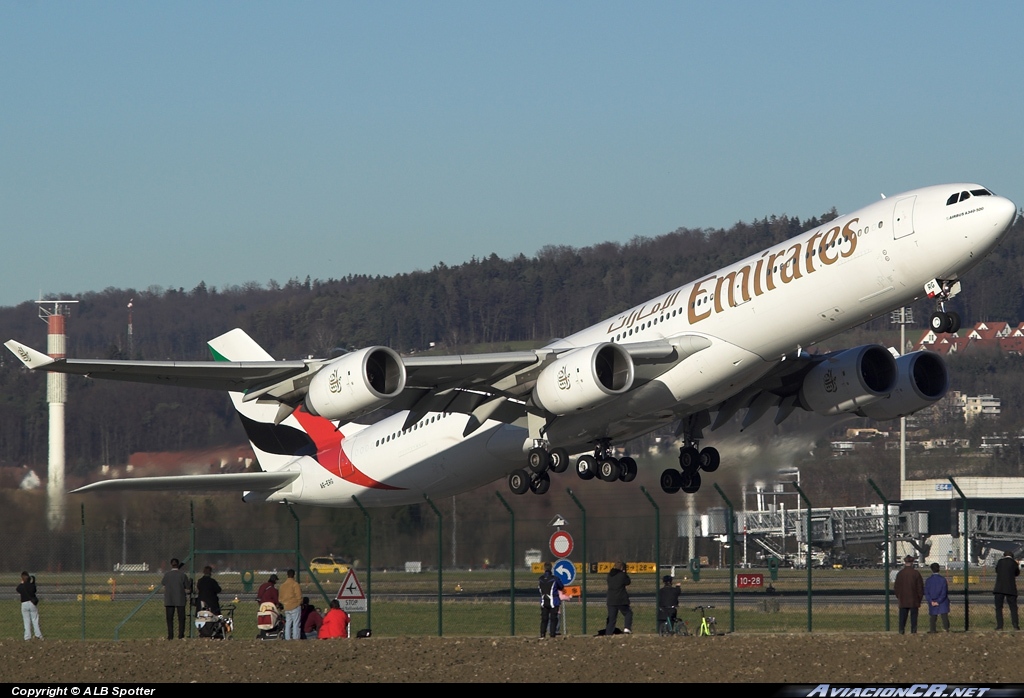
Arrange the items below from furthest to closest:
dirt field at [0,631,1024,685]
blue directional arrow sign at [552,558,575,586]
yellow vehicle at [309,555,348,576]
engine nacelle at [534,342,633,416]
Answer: yellow vehicle at [309,555,348,576], engine nacelle at [534,342,633,416], blue directional arrow sign at [552,558,575,586], dirt field at [0,631,1024,685]

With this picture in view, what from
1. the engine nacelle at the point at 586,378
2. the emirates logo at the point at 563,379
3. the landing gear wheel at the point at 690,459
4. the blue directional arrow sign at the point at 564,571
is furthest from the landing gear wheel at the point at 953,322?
the landing gear wheel at the point at 690,459

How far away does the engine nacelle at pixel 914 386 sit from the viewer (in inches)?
1374

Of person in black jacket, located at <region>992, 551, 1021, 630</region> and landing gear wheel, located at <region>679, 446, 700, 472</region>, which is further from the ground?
landing gear wheel, located at <region>679, 446, 700, 472</region>

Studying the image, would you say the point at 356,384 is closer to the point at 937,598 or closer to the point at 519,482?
the point at 519,482

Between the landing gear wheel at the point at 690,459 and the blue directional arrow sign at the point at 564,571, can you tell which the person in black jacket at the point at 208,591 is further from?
the landing gear wheel at the point at 690,459

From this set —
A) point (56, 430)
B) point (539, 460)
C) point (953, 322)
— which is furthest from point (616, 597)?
point (56, 430)

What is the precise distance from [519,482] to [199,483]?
9.86 metres

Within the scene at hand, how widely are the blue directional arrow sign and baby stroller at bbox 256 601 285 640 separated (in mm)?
5127

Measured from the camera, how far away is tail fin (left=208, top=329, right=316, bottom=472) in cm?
4253

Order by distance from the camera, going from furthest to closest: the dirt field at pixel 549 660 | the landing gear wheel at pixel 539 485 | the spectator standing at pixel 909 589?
the landing gear wheel at pixel 539 485
the spectator standing at pixel 909 589
the dirt field at pixel 549 660

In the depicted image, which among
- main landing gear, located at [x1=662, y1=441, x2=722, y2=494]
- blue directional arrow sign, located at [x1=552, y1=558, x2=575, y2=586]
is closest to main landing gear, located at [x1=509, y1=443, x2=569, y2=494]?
main landing gear, located at [x1=662, y1=441, x2=722, y2=494]

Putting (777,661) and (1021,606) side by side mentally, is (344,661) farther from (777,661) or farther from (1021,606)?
(1021,606)

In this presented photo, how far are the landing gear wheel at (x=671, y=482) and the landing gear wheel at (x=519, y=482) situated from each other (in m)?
4.06

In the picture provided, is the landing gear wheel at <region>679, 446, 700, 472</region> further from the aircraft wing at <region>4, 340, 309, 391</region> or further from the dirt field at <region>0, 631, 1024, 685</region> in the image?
the dirt field at <region>0, 631, 1024, 685</region>
